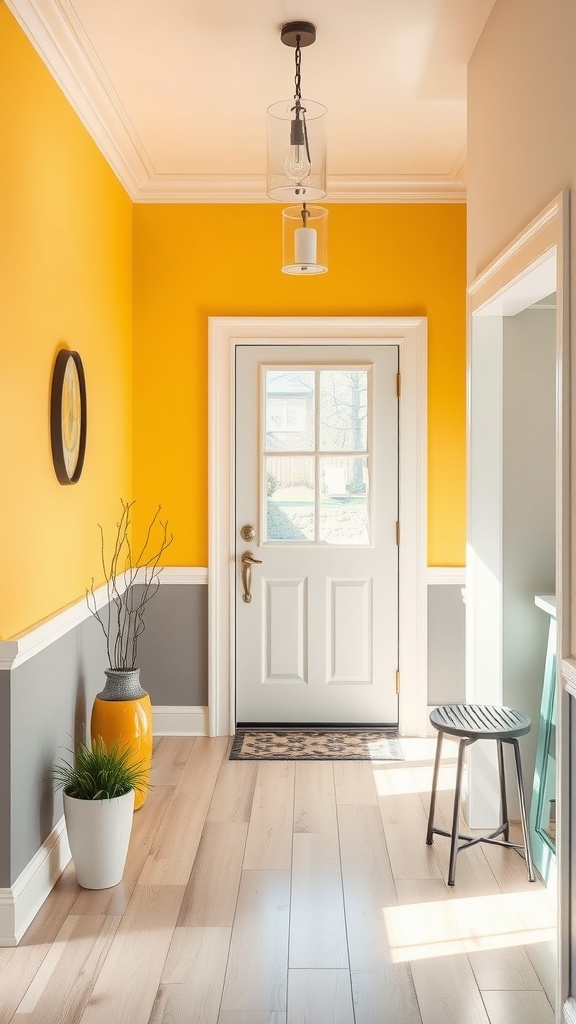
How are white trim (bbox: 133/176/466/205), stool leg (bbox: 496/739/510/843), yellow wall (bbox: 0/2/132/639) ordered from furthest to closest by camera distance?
1. white trim (bbox: 133/176/466/205)
2. stool leg (bbox: 496/739/510/843)
3. yellow wall (bbox: 0/2/132/639)

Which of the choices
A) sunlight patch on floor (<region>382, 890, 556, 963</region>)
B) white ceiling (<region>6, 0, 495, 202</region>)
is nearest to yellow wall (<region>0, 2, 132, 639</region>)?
white ceiling (<region>6, 0, 495, 202</region>)

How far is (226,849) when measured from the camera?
3.04 meters

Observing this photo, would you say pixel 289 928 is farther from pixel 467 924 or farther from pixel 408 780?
pixel 408 780

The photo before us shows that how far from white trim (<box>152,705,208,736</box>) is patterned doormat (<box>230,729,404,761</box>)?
0.19 metres

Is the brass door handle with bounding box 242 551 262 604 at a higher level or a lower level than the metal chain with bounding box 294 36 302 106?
lower

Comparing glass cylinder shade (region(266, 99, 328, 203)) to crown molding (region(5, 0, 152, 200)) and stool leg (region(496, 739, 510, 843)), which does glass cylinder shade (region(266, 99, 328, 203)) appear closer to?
crown molding (region(5, 0, 152, 200))

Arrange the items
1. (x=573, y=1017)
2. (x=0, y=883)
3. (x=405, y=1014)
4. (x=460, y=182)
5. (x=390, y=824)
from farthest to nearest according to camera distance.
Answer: (x=460, y=182) < (x=390, y=824) < (x=0, y=883) < (x=405, y=1014) < (x=573, y=1017)

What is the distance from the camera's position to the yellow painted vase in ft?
10.8

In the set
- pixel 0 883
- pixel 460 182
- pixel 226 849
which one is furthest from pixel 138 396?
pixel 0 883

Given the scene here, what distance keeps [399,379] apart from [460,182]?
3.16ft

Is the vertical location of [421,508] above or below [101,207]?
below

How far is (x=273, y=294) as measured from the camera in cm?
438

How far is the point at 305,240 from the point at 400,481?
1509mm

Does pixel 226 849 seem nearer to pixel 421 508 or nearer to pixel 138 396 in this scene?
pixel 421 508
